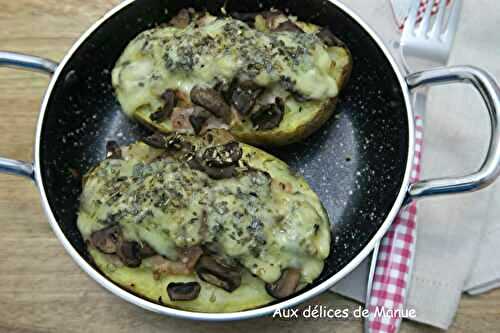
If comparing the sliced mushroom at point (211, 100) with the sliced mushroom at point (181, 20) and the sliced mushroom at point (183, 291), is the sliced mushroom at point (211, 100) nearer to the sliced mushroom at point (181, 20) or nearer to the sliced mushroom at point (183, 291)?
the sliced mushroom at point (181, 20)

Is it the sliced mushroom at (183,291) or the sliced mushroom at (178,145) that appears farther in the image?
the sliced mushroom at (178,145)

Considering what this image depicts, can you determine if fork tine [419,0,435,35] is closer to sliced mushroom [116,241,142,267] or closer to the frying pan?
the frying pan

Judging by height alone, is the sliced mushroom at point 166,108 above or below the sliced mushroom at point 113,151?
above

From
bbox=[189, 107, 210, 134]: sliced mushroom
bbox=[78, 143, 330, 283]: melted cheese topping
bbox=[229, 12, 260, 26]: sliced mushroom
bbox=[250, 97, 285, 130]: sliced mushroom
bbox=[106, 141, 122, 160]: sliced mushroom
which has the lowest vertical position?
bbox=[106, 141, 122, 160]: sliced mushroom

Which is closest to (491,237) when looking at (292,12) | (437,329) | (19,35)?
(437,329)

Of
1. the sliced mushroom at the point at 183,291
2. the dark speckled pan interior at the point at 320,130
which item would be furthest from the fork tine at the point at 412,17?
the sliced mushroom at the point at 183,291

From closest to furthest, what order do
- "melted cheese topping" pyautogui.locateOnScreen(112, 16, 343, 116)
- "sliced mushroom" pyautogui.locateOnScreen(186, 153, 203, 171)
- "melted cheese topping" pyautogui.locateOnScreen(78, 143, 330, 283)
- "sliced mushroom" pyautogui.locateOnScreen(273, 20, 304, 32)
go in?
"melted cheese topping" pyautogui.locateOnScreen(78, 143, 330, 283) < "sliced mushroom" pyautogui.locateOnScreen(186, 153, 203, 171) < "melted cheese topping" pyautogui.locateOnScreen(112, 16, 343, 116) < "sliced mushroom" pyautogui.locateOnScreen(273, 20, 304, 32)

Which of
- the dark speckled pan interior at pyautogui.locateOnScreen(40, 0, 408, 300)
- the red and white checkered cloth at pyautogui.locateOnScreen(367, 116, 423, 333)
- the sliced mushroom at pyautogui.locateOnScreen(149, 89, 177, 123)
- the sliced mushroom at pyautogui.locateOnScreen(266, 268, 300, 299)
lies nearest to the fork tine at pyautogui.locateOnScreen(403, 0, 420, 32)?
the dark speckled pan interior at pyautogui.locateOnScreen(40, 0, 408, 300)

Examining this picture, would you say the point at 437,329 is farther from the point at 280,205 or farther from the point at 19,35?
the point at 19,35
